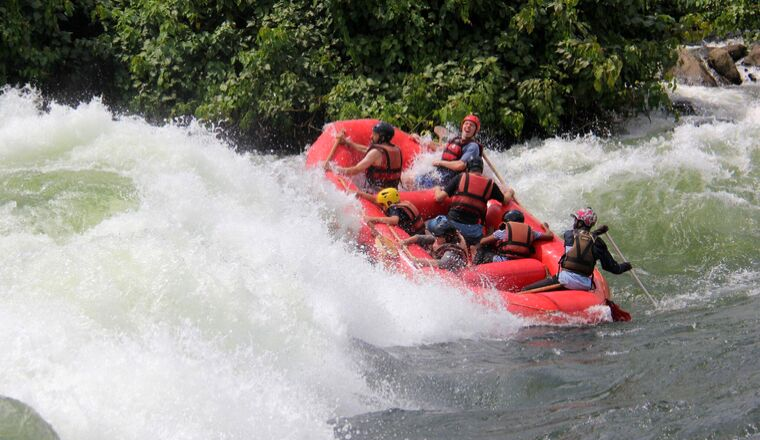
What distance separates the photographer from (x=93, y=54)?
12.3 metres

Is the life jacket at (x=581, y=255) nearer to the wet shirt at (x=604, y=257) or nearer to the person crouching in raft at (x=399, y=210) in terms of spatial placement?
the wet shirt at (x=604, y=257)

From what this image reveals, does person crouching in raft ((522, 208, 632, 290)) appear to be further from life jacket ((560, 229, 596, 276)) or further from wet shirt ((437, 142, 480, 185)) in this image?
wet shirt ((437, 142, 480, 185))

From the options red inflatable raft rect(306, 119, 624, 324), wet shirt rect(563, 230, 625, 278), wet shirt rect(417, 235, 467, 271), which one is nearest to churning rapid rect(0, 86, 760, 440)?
red inflatable raft rect(306, 119, 624, 324)

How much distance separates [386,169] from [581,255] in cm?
225

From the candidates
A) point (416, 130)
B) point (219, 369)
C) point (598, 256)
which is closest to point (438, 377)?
point (219, 369)

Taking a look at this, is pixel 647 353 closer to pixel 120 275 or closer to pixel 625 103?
pixel 120 275

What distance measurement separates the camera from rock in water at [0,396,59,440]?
3.69 meters

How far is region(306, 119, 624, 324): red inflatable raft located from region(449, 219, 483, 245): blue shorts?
50 centimetres

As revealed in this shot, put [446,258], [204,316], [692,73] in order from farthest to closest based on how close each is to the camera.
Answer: [692,73] < [446,258] < [204,316]

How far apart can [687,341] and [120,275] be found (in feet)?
11.2

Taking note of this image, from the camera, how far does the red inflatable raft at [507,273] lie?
675 cm

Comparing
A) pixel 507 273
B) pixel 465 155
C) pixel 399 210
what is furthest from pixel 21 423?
pixel 465 155

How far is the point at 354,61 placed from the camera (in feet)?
38.3

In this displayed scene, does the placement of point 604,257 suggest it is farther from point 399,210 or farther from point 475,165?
point 399,210
